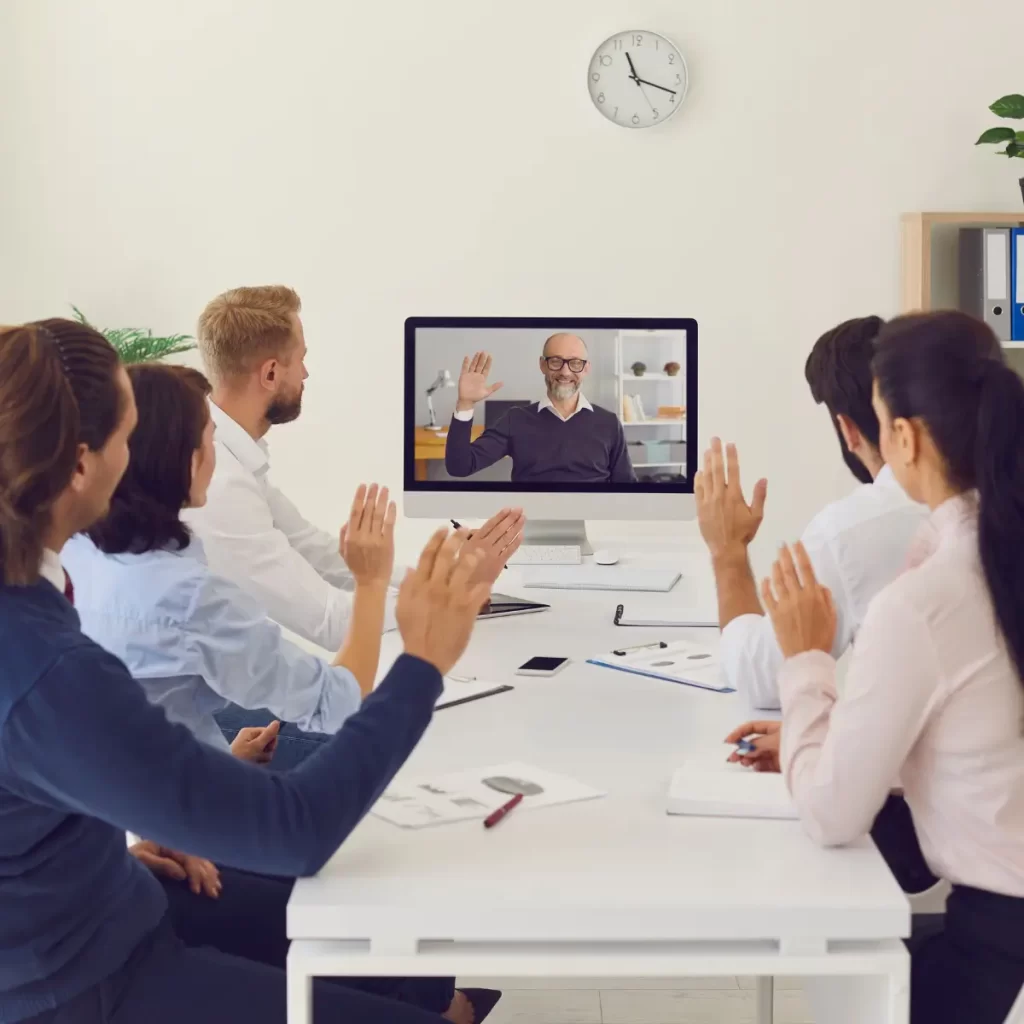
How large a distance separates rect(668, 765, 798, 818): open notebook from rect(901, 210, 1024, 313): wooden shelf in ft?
9.33

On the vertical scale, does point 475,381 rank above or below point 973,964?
above

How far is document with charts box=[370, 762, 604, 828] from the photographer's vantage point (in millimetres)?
1258

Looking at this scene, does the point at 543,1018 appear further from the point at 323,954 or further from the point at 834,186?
the point at 834,186

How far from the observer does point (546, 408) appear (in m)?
2.78

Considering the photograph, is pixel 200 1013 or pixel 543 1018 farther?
pixel 543 1018

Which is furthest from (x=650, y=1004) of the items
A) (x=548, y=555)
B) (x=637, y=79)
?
(x=637, y=79)

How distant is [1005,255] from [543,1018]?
2796 millimetres

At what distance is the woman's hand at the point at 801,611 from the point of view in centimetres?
131

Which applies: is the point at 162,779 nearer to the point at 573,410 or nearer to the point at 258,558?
the point at 258,558

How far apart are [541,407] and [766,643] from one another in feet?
4.01

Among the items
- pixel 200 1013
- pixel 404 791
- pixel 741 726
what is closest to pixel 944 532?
pixel 741 726

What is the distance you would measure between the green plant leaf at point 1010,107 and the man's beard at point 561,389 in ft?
6.30

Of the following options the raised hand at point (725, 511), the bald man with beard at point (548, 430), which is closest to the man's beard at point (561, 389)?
the bald man with beard at point (548, 430)

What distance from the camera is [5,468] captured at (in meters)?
1.01
